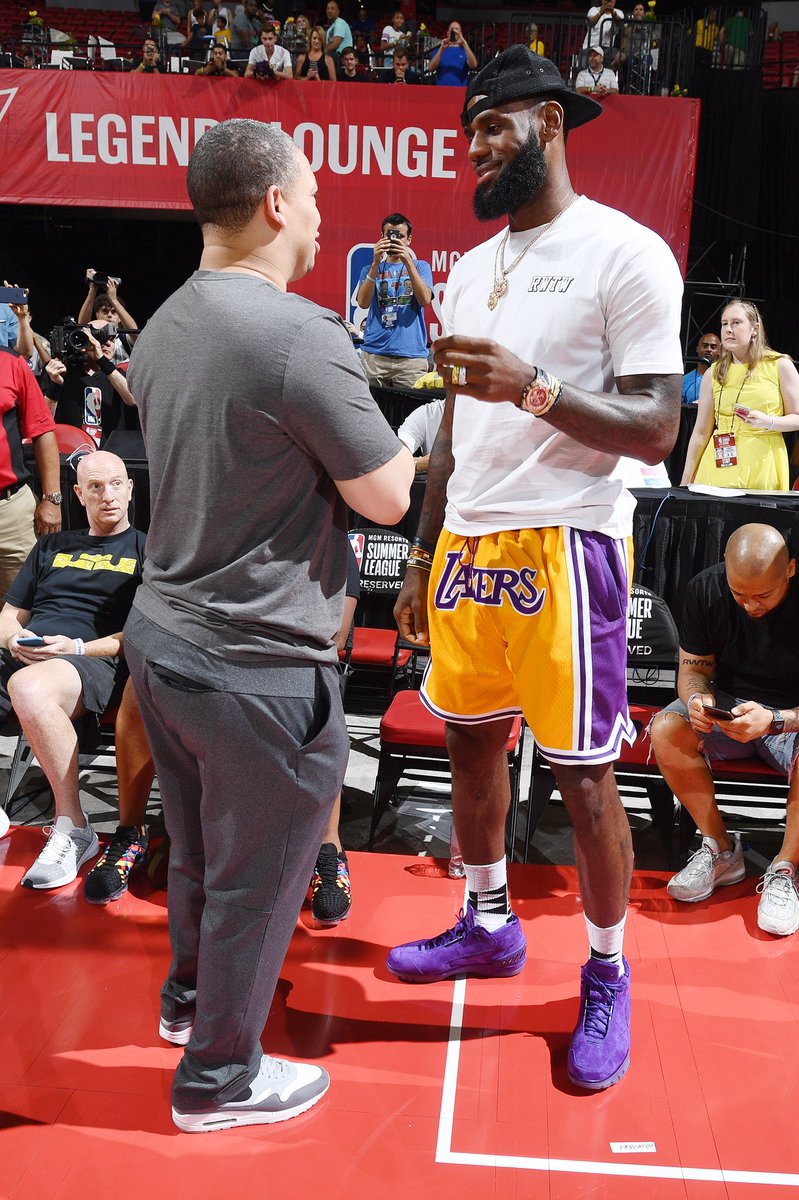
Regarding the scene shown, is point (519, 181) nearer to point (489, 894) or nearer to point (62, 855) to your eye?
point (489, 894)

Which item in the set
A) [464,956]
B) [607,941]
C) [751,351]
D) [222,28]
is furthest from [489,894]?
[222,28]

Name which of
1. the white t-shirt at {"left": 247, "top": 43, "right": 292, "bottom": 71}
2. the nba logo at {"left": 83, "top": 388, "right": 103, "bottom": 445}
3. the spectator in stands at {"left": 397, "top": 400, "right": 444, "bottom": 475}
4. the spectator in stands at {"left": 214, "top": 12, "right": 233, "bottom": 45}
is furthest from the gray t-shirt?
the spectator in stands at {"left": 214, "top": 12, "right": 233, "bottom": 45}

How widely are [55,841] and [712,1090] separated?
1.89 meters

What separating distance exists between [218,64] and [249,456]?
9.27 metres

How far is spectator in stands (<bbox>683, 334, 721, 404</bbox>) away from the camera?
27.0 ft

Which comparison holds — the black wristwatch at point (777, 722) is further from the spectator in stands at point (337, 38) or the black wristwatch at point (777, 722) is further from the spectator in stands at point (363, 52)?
the spectator in stands at point (337, 38)

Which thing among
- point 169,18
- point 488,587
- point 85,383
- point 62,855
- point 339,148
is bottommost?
point 62,855

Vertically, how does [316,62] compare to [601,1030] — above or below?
above

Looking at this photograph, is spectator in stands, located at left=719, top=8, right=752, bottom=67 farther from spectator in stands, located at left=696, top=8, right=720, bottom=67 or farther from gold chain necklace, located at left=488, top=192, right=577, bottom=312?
gold chain necklace, located at left=488, top=192, right=577, bottom=312

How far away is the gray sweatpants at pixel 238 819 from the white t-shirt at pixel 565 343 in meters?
0.59

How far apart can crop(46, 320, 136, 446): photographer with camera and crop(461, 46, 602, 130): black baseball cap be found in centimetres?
496

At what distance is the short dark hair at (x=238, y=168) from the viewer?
1585 millimetres

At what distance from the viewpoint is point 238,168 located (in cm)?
159

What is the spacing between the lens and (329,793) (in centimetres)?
177
